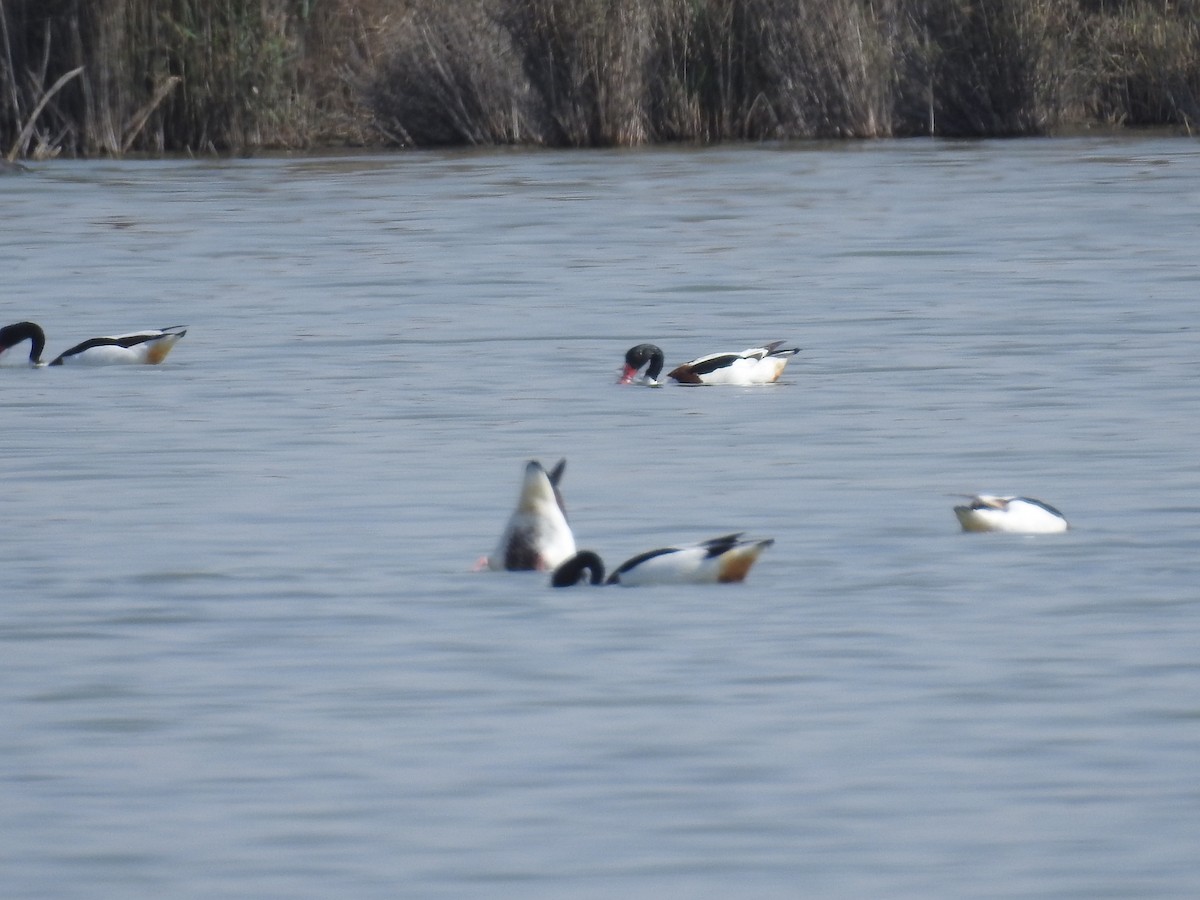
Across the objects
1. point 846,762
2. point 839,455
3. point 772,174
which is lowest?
point 772,174

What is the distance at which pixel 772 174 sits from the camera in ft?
70.5

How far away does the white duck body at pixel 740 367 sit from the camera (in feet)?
34.6

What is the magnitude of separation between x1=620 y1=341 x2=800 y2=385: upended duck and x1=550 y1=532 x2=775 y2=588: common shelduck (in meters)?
3.79

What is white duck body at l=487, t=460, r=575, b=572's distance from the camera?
689 centimetres

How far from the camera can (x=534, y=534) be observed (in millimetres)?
6875

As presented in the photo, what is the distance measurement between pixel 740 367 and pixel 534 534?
3.78 metres

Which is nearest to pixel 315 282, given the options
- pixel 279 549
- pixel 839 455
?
pixel 839 455

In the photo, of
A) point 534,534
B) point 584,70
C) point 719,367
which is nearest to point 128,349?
point 719,367

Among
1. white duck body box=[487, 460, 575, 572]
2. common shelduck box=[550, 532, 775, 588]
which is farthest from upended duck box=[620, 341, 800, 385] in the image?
common shelduck box=[550, 532, 775, 588]

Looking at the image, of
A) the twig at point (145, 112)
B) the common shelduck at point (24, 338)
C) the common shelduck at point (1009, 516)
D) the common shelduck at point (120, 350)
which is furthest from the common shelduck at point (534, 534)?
the twig at point (145, 112)

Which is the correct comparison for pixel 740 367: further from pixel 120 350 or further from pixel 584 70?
pixel 584 70

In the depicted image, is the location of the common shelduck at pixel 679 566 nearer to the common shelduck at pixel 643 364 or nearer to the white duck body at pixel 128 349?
the common shelduck at pixel 643 364

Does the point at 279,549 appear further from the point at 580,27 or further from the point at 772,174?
the point at 580,27

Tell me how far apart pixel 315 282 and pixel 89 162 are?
8.50 metres
